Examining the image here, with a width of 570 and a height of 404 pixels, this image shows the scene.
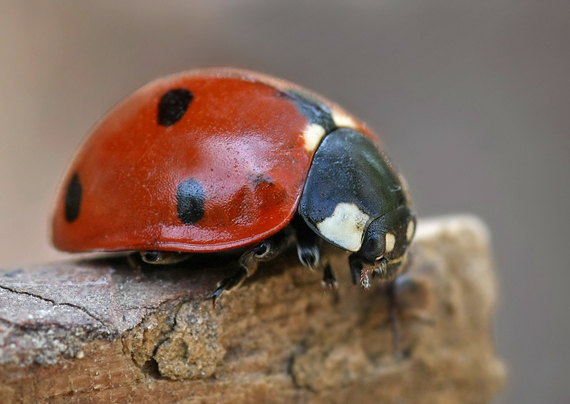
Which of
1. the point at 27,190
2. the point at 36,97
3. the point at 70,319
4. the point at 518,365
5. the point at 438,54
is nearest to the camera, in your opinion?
the point at 70,319

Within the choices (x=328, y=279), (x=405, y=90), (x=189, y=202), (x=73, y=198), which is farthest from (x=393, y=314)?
(x=405, y=90)

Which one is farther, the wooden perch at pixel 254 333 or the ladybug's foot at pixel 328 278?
the ladybug's foot at pixel 328 278

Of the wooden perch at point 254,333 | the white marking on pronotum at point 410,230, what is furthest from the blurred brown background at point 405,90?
the white marking on pronotum at point 410,230

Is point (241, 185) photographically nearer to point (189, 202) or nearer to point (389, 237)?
point (189, 202)

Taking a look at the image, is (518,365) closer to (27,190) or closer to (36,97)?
(27,190)

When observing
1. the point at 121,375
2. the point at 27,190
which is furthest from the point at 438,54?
the point at 121,375

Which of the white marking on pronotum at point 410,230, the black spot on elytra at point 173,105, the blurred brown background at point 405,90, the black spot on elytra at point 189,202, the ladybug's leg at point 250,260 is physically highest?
the blurred brown background at point 405,90

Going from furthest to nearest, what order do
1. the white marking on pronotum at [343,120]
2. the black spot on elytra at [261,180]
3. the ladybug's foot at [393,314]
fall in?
the ladybug's foot at [393,314]
the white marking on pronotum at [343,120]
the black spot on elytra at [261,180]

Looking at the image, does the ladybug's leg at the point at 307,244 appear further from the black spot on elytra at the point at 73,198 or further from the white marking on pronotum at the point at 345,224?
the black spot on elytra at the point at 73,198

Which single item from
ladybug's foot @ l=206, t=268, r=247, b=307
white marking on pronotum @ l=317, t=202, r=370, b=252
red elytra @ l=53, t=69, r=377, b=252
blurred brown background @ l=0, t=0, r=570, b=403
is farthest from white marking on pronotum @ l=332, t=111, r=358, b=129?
blurred brown background @ l=0, t=0, r=570, b=403
